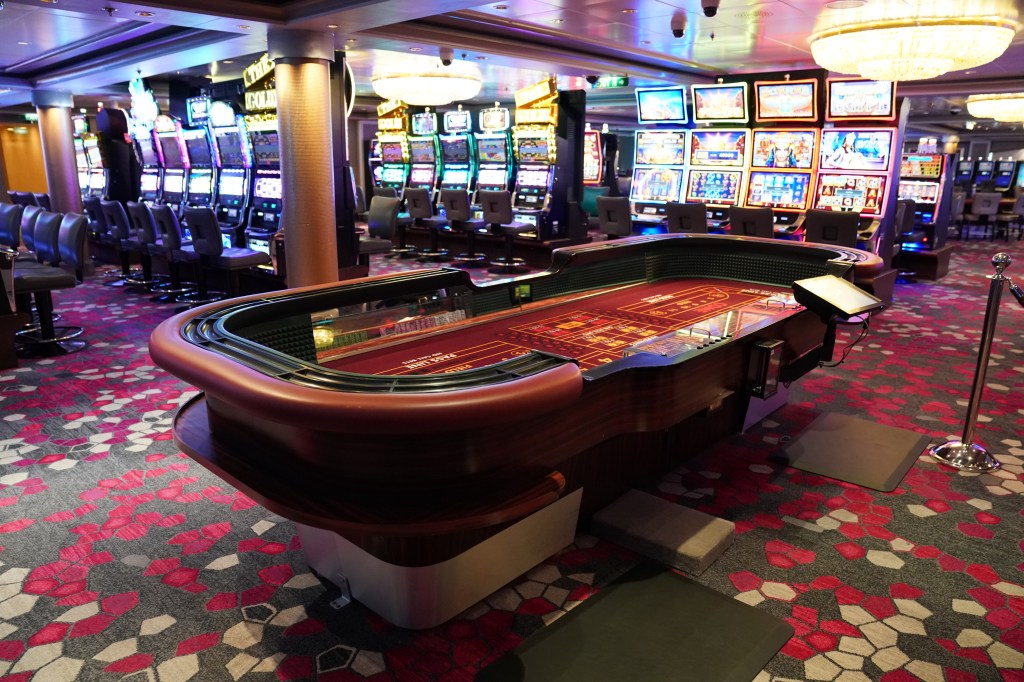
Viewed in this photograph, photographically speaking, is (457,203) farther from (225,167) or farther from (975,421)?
(975,421)

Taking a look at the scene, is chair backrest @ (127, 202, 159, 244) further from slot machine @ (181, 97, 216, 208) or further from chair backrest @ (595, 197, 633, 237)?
chair backrest @ (595, 197, 633, 237)

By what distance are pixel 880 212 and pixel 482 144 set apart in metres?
5.47

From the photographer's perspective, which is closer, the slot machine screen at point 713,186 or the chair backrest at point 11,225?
the chair backrest at point 11,225

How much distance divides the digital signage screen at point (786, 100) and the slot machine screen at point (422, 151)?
5172 mm

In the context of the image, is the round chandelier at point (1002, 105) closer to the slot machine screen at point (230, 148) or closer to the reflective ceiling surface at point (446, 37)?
the reflective ceiling surface at point (446, 37)

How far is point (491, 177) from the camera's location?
10117 mm

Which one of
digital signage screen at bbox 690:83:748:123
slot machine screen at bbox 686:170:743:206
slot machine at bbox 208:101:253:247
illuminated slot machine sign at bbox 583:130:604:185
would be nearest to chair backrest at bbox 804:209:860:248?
slot machine screen at bbox 686:170:743:206

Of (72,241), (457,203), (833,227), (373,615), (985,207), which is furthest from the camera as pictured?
(985,207)

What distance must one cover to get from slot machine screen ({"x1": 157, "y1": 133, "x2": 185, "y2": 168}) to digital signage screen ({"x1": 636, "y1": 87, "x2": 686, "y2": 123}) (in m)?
5.49

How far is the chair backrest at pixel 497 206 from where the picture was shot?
27.9ft

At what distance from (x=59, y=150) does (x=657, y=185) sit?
755cm

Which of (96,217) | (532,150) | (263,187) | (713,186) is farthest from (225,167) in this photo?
(713,186)

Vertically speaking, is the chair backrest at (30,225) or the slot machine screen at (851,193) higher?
the slot machine screen at (851,193)

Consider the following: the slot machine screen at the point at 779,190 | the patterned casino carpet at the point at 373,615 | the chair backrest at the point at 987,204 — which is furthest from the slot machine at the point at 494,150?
the chair backrest at the point at 987,204
